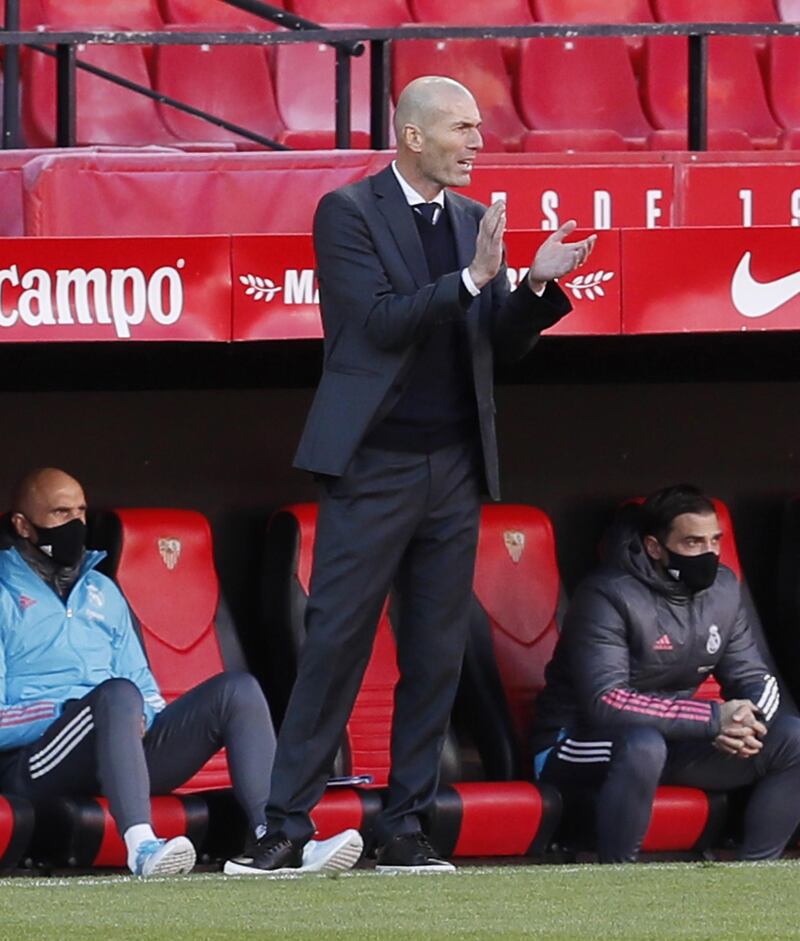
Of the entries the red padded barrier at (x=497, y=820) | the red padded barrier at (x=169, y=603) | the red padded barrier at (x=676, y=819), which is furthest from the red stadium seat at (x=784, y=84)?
the red padded barrier at (x=497, y=820)

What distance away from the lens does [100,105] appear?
905 centimetres

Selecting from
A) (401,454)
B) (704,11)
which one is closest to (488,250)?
(401,454)

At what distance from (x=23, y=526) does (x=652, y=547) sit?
5.92 ft

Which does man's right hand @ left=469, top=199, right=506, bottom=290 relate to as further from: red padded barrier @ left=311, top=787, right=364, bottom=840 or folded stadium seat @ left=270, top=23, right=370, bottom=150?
folded stadium seat @ left=270, top=23, right=370, bottom=150

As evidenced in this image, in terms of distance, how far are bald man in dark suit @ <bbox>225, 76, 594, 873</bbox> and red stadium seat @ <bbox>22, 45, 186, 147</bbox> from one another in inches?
138

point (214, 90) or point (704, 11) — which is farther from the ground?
point (704, 11)

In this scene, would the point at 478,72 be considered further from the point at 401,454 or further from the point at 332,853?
the point at 332,853

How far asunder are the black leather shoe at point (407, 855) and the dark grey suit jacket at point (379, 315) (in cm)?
77

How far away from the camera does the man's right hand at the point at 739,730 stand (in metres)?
7.00

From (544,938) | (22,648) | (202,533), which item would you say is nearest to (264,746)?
(22,648)

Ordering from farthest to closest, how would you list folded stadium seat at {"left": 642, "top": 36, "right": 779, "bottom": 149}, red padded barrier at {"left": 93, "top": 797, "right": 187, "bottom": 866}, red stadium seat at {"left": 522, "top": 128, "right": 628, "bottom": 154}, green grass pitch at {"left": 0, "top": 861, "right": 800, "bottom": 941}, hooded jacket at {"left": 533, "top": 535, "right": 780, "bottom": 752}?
1. folded stadium seat at {"left": 642, "top": 36, "right": 779, "bottom": 149}
2. red stadium seat at {"left": 522, "top": 128, "right": 628, "bottom": 154}
3. hooded jacket at {"left": 533, "top": 535, "right": 780, "bottom": 752}
4. red padded barrier at {"left": 93, "top": 797, "right": 187, "bottom": 866}
5. green grass pitch at {"left": 0, "top": 861, "right": 800, "bottom": 941}

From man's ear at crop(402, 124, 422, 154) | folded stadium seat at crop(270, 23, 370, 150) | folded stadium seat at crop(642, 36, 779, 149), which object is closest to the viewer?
man's ear at crop(402, 124, 422, 154)

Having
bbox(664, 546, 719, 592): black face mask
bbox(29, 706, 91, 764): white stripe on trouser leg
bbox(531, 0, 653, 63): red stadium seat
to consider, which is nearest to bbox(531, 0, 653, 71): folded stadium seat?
bbox(531, 0, 653, 63): red stadium seat

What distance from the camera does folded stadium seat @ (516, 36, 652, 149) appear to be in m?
9.48
